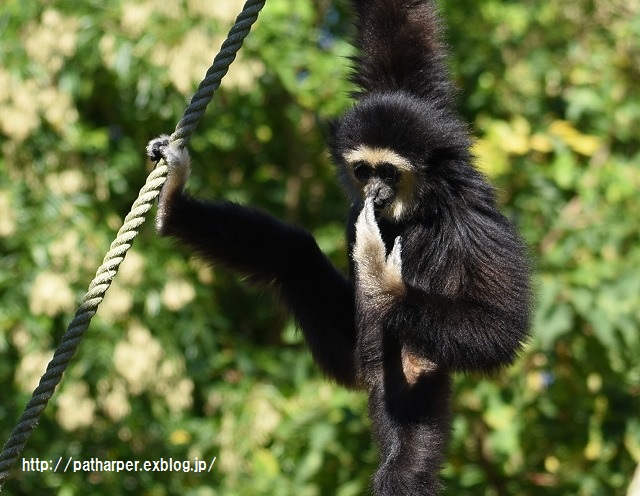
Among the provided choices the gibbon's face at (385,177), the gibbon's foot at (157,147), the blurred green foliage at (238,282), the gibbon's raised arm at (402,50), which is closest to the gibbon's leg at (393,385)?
the gibbon's face at (385,177)

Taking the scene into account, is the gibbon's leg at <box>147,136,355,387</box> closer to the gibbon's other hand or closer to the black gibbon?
the black gibbon

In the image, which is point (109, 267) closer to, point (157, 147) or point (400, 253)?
point (157, 147)

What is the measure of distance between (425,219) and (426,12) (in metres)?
1.08

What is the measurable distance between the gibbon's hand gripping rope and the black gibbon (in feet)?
1.41

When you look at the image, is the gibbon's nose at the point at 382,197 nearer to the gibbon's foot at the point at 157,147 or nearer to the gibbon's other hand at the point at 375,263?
the gibbon's other hand at the point at 375,263

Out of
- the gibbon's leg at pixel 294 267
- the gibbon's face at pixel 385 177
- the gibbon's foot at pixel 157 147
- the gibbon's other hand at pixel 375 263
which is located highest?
the gibbon's foot at pixel 157 147

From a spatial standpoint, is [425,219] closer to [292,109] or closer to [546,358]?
[546,358]

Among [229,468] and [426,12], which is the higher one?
[426,12]

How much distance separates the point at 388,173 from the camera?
422 centimetres

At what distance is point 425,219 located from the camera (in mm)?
4301

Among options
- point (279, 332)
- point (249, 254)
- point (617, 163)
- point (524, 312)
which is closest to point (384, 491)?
point (524, 312)

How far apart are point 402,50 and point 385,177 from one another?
0.74 meters

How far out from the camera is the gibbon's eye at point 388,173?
4.20 meters

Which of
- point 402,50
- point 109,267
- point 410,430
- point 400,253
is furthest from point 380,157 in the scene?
point 109,267
